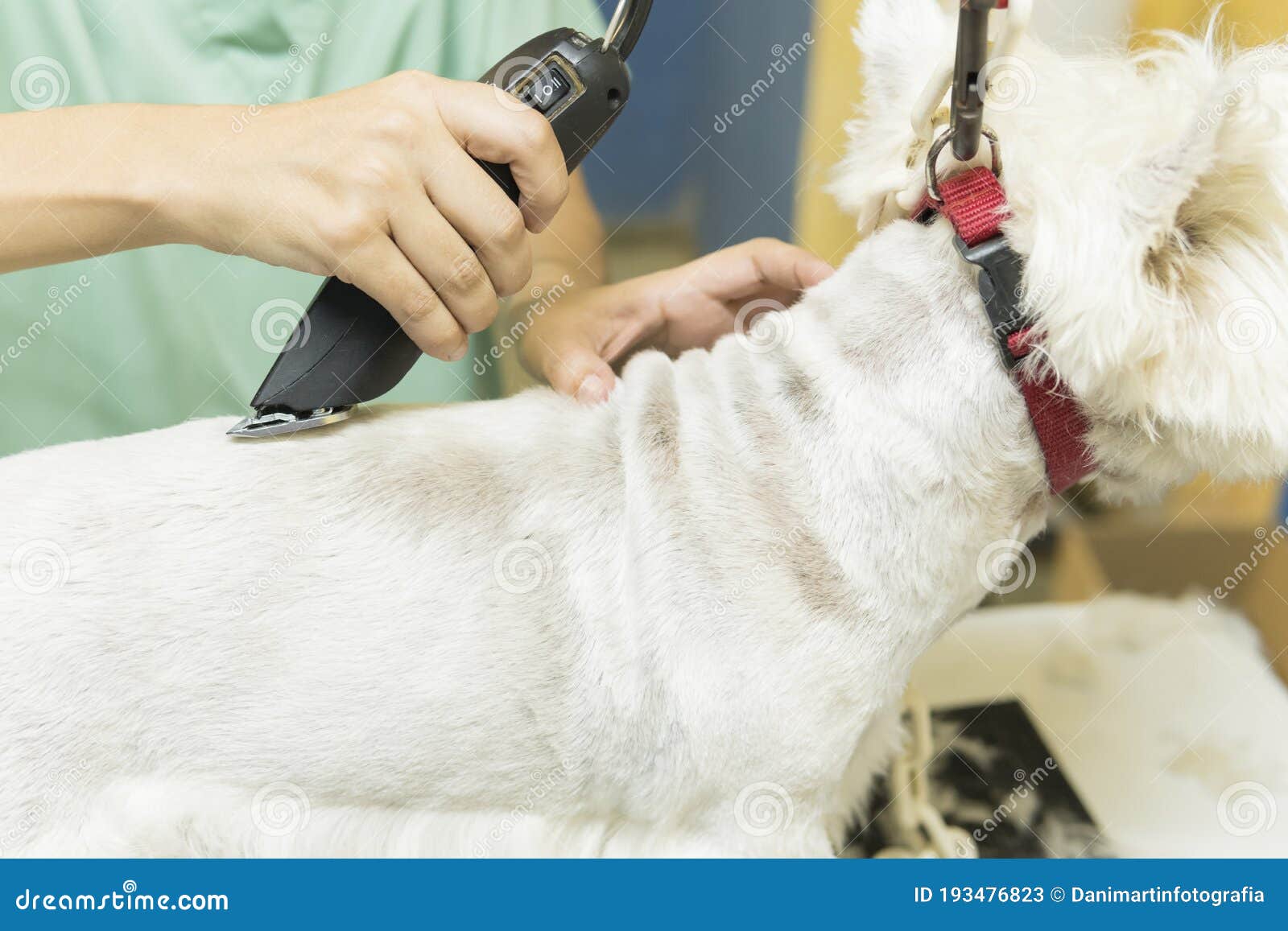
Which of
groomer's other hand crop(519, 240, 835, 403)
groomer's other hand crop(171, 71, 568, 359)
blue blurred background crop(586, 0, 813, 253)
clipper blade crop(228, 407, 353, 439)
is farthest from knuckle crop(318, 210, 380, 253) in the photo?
blue blurred background crop(586, 0, 813, 253)

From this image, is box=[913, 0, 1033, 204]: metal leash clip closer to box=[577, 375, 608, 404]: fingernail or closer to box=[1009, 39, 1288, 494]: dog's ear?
box=[1009, 39, 1288, 494]: dog's ear

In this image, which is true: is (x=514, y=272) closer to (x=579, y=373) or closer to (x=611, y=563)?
(x=579, y=373)

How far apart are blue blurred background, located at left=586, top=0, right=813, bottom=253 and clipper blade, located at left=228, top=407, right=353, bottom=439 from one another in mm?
659

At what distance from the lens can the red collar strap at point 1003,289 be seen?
1.65 feet

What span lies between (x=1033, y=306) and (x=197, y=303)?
74cm

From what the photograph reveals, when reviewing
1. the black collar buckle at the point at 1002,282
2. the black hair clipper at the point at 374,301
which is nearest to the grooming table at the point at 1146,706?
the black collar buckle at the point at 1002,282

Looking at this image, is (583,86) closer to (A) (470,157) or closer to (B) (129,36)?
(A) (470,157)

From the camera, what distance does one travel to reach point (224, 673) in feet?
1.76

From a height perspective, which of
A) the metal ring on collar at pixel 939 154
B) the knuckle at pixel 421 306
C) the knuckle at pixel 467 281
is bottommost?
the knuckle at pixel 421 306

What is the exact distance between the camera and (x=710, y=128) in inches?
46.3

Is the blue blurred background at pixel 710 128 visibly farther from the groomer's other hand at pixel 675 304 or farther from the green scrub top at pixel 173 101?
the groomer's other hand at pixel 675 304


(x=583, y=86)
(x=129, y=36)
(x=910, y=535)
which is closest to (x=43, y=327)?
(x=129, y=36)

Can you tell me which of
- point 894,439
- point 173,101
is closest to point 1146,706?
point 894,439

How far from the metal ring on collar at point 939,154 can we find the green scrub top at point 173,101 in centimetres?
51
